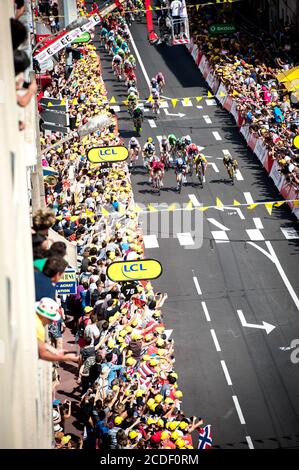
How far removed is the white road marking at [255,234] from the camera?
34688mm

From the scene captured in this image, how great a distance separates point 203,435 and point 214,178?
21.2m

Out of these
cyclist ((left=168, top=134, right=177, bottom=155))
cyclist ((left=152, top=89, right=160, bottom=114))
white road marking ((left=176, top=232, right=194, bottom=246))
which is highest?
cyclist ((left=152, top=89, right=160, bottom=114))

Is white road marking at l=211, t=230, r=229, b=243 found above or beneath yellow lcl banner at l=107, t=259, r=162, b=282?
above

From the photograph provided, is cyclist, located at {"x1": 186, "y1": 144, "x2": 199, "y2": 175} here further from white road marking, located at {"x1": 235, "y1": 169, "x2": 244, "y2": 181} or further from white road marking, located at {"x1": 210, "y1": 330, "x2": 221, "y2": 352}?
white road marking, located at {"x1": 210, "y1": 330, "x2": 221, "y2": 352}

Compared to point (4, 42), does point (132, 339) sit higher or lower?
higher

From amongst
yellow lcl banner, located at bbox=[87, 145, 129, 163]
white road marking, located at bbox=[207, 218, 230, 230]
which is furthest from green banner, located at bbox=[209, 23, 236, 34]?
yellow lcl banner, located at bbox=[87, 145, 129, 163]

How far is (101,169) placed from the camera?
3566cm

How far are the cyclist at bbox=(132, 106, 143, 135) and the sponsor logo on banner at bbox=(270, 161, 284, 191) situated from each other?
25.1 feet

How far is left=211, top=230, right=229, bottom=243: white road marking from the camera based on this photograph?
3456cm

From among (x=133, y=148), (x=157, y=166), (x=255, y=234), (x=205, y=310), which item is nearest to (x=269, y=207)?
(x=255, y=234)

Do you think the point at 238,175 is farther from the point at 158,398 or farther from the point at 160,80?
the point at 158,398

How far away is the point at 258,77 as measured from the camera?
4822 cm
